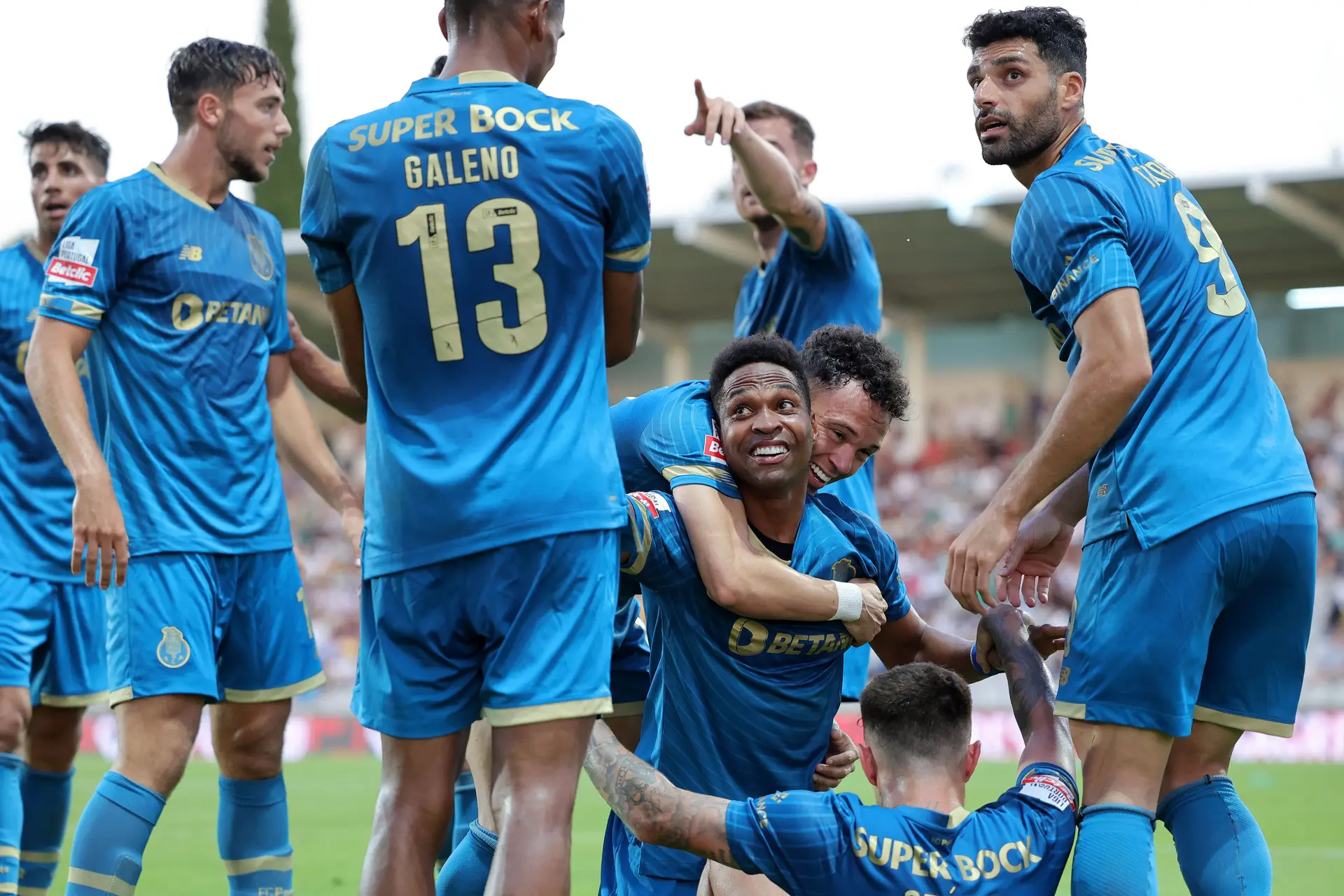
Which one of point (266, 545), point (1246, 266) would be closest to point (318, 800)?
point (266, 545)

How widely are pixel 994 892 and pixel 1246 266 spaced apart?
20.6 metres

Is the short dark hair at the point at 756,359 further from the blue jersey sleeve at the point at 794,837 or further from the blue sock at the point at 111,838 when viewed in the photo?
the blue sock at the point at 111,838

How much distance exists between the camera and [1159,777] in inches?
134

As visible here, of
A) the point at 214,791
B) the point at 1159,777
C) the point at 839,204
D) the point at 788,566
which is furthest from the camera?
the point at 839,204

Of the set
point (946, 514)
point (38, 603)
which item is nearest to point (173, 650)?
point (38, 603)

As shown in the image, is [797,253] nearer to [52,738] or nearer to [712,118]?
[712,118]

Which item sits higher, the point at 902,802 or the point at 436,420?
the point at 436,420

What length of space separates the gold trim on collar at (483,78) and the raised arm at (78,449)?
5.55 feet

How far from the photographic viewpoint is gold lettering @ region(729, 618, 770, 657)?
12.0ft

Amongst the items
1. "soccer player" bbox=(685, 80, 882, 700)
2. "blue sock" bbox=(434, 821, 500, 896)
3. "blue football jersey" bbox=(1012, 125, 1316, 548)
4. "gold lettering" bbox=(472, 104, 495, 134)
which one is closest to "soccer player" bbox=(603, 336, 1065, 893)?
"blue sock" bbox=(434, 821, 500, 896)

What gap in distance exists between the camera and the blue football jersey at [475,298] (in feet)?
9.78

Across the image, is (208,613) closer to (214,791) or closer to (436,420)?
(436,420)

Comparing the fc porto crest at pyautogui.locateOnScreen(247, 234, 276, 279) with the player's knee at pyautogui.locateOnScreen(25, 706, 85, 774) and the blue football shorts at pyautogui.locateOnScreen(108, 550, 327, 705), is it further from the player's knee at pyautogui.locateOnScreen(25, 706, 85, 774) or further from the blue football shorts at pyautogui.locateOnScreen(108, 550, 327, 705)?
the player's knee at pyautogui.locateOnScreen(25, 706, 85, 774)

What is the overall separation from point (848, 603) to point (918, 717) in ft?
1.71
